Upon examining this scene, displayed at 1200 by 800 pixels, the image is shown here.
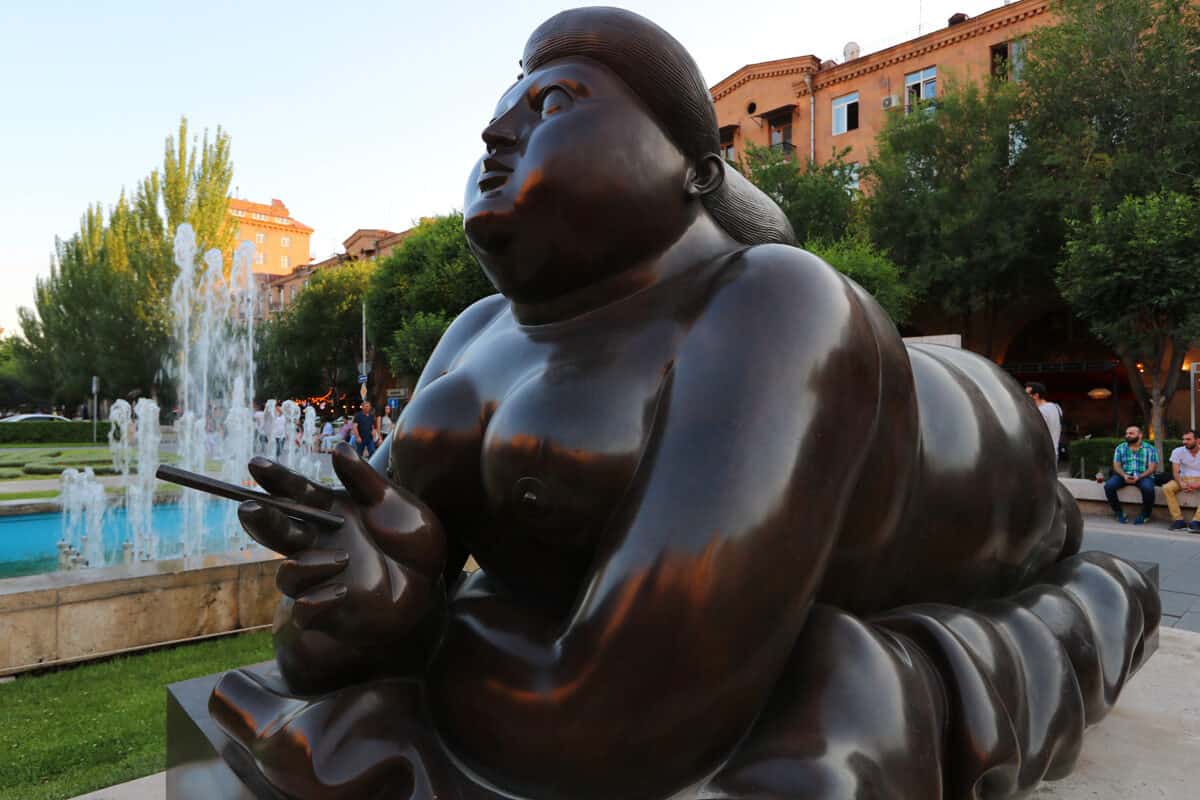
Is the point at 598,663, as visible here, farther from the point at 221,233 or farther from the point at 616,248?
the point at 221,233

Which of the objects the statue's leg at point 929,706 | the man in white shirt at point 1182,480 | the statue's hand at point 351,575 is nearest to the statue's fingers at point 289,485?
the statue's hand at point 351,575

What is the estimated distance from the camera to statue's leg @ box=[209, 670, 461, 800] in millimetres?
1227

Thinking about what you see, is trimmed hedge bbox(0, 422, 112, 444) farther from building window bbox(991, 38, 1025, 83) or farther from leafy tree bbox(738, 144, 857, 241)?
building window bbox(991, 38, 1025, 83)

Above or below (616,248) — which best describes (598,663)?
below

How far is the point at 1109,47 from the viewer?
17.2 metres

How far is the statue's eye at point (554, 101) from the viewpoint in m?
1.49

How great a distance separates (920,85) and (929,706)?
28.6m

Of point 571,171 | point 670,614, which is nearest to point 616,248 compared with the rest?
point 571,171

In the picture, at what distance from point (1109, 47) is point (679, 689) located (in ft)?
70.3

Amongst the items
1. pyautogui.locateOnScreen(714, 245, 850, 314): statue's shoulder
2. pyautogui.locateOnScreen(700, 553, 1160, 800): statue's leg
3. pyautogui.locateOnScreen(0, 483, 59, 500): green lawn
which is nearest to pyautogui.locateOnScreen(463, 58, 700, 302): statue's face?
pyautogui.locateOnScreen(714, 245, 850, 314): statue's shoulder

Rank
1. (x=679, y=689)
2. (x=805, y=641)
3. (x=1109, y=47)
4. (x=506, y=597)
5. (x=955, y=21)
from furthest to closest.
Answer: (x=955, y=21), (x=1109, y=47), (x=506, y=597), (x=805, y=641), (x=679, y=689)

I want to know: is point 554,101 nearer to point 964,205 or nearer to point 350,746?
point 350,746

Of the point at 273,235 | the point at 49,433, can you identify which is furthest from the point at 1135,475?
the point at 273,235

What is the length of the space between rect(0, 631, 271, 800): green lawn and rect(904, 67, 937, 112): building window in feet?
85.4
